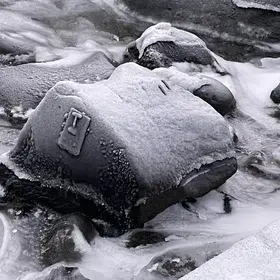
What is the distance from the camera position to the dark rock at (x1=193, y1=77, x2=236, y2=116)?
15.7 feet

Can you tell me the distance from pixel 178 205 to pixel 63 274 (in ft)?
3.34

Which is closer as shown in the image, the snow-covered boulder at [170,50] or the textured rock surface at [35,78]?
the textured rock surface at [35,78]

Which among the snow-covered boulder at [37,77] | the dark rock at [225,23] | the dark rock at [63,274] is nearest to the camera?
the dark rock at [63,274]

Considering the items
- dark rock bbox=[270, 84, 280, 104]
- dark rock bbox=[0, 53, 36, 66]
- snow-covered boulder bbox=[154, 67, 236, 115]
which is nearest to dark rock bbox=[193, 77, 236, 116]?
snow-covered boulder bbox=[154, 67, 236, 115]

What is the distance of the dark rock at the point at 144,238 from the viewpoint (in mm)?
3430

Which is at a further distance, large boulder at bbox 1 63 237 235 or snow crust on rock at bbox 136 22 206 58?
snow crust on rock at bbox 136 22 206 58

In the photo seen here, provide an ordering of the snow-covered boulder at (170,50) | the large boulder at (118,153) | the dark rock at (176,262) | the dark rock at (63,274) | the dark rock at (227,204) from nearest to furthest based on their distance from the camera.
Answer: the dark rock at (63,274) < the dark rock at (176,262) < the large boulder at (118,153) < the dark rock at (227,204) < the snow-covered boulder at (170,50)

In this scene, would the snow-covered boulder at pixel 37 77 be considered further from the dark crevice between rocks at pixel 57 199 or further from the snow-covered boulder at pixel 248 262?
the snow-covered boulder at pixel 248 262

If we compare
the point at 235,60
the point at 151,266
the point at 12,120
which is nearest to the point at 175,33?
the point at 235,60

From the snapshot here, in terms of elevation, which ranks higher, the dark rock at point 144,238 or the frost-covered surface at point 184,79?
the frost-covered surface at point 184,79

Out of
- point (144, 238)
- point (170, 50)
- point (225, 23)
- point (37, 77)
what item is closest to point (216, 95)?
point (170, 50)

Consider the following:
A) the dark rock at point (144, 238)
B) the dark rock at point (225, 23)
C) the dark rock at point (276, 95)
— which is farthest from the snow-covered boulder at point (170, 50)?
the dark rock at point (144, 238)

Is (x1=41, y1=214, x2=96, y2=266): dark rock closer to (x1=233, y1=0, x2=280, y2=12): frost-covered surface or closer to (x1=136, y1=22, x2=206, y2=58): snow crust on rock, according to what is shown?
(x1=136, y1=22, x2=206, y2=58): snow crust on rock

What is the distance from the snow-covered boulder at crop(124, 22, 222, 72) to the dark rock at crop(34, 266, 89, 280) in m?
2.78
